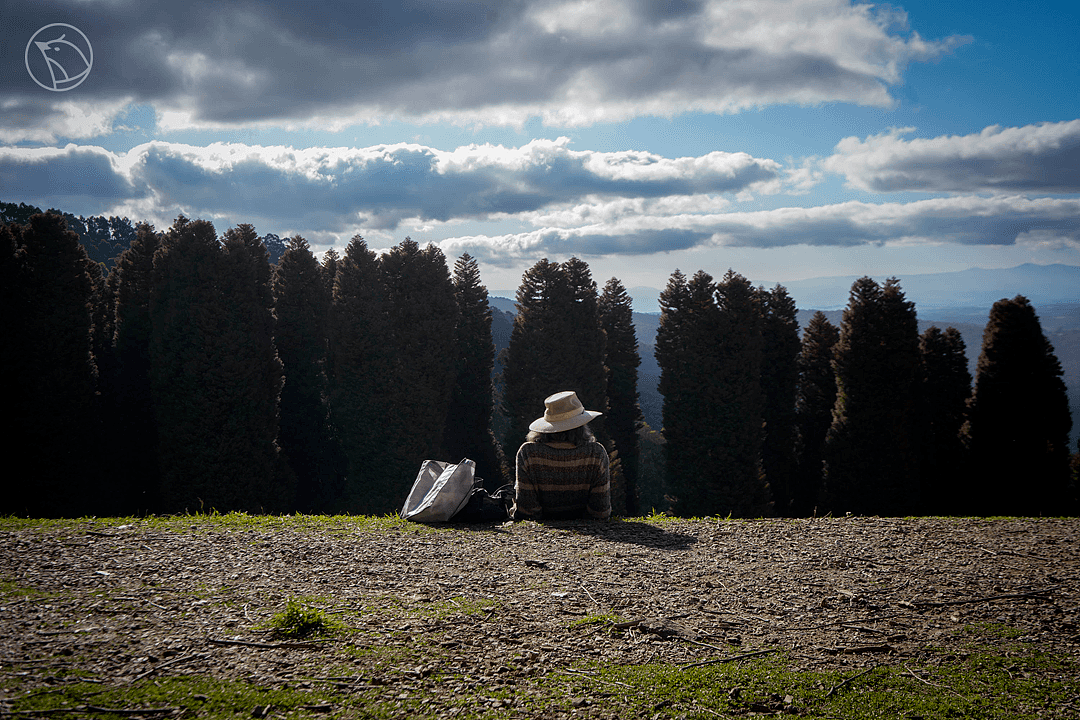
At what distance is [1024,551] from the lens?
8.47m

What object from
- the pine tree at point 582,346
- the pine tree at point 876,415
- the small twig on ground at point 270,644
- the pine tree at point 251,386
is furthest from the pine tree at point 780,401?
the small twig on ground at point 270,644

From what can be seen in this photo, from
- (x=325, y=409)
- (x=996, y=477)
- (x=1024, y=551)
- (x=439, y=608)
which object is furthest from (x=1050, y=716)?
(x=325, y=409)

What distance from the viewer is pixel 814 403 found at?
1203 inches

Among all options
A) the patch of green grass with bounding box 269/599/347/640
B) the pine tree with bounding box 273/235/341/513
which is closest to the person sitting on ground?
the patch of green grass with bounding box 269/599/347/640

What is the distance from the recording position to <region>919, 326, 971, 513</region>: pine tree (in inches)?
1047

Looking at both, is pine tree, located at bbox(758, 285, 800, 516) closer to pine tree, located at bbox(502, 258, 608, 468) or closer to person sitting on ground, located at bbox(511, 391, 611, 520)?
pine tree, located at bbox(502, 258, 608, 468)

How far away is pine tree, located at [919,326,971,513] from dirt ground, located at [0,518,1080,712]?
19291 millimetres

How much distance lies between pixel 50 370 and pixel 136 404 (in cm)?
415

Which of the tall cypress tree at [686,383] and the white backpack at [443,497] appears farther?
the tall cypress tree at [686,383]

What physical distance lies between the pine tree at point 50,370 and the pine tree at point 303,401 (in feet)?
23.4

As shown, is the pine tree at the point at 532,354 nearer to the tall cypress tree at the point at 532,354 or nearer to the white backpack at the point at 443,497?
the tall cypress tree at the point at 532,354

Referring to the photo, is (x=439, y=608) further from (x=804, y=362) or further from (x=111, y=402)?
(x=804, y=362)

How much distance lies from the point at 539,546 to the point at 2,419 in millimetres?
21111

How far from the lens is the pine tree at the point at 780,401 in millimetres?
29234
